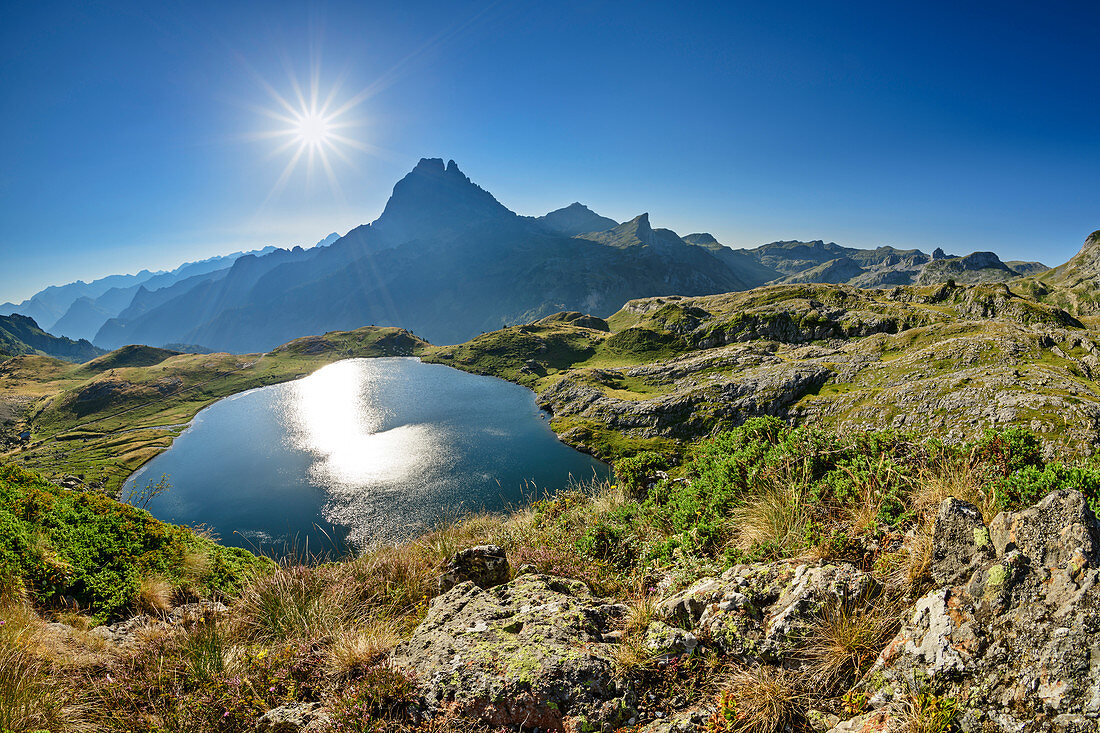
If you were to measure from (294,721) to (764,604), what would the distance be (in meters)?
5.77

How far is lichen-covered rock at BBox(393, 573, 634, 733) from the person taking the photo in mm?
4488

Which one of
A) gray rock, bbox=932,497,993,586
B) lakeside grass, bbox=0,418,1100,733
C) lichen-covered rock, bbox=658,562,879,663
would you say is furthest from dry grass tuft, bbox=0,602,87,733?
gray rock, bbox=932,497,993,586

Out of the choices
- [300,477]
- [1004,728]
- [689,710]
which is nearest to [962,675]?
[1004,728]

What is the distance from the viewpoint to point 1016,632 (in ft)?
10.8

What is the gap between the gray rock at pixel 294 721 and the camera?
14.9 feet

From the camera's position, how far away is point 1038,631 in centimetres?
318

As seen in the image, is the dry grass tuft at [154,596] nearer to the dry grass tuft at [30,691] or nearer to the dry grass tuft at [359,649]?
the dry grass tuft at [30,691]

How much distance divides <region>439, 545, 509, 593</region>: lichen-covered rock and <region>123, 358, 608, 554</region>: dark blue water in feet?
120

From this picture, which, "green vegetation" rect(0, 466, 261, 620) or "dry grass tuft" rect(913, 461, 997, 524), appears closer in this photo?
"dry grass tuft" rect(913, 461, 997, 524)

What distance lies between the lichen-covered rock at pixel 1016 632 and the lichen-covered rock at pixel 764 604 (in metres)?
0.66

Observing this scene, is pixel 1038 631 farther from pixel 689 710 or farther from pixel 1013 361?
pixel 1013 361

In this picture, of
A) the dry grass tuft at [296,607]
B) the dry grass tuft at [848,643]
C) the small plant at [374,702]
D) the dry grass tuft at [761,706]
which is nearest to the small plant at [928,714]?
the dry grass tuft at [848,643]

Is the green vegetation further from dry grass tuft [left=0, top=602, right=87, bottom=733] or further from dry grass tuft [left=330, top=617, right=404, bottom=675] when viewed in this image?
dry grass tuft [left=330, top=617, right=404, bottom=675]

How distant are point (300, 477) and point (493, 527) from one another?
101 metres
